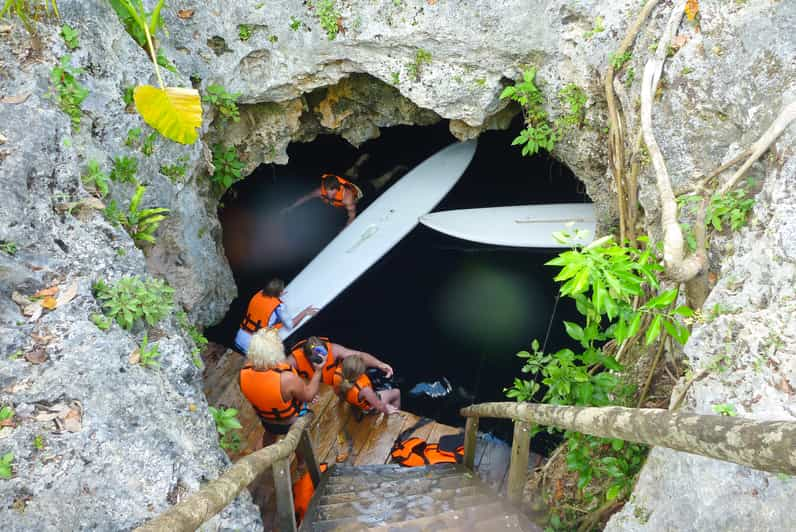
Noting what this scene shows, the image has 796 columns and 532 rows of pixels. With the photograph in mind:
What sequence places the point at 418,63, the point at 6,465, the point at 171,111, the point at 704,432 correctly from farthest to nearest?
the point at 418,63, the point at 171,111, the point at 6,465, the point at 704,432

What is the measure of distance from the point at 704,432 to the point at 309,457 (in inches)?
99.5

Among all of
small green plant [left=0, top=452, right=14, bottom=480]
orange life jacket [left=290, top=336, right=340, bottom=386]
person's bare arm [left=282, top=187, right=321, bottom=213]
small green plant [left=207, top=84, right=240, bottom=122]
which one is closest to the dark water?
person's bare arm [left=282, top=187, right=321, bottom=213]

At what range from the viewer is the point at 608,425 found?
155cm

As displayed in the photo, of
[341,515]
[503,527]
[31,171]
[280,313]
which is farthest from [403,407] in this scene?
[31,171]

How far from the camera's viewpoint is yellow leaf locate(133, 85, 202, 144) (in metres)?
2.89

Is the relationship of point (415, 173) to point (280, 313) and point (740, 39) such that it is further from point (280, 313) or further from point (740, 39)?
point (740, 39)

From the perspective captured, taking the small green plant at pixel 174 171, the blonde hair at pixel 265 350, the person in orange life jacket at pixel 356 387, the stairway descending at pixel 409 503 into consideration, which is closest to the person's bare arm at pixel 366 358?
the person in orange life jacket at pixel 356 387

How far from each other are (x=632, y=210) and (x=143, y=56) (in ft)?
11.6

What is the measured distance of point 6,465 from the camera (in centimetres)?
175

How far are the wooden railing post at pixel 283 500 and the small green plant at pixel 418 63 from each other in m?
3.25

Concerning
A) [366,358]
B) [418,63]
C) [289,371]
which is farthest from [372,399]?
[418,63]

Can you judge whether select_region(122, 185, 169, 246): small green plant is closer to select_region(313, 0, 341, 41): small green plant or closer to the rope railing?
select_region(313, 0, 341, 41): small green plant

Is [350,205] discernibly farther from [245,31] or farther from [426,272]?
[245,31]

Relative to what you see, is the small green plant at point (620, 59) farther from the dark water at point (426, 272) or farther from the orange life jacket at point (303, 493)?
the orange life jacket at point (303, 493)
